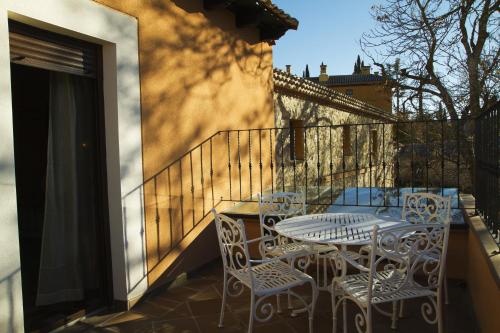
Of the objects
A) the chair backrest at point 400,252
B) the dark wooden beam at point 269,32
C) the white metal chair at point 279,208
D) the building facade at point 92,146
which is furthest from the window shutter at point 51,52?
the dark wooden beam at point 269,32

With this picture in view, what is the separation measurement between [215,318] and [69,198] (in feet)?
4.64

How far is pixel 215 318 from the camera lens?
126 inches

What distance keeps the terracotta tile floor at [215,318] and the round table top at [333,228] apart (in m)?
0.70

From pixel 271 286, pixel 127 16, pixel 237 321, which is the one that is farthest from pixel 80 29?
pixel 237 321

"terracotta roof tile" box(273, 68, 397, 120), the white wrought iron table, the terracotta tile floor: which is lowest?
the terracotta tile floor

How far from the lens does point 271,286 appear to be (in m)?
2.62

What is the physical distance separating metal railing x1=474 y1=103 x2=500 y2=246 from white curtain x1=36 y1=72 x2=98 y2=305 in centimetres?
277

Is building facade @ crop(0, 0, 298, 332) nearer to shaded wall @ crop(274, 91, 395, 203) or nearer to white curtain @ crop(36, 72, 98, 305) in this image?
white curtain @ crop(36, 72, 98, 305)

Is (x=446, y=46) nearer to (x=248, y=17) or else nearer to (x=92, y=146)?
(x=248, y=17)

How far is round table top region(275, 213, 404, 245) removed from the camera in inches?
103

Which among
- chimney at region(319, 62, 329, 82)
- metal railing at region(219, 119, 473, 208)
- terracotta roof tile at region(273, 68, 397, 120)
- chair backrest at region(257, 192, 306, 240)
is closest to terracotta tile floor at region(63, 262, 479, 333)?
chair backrest at region(257, 192, 306, 240)

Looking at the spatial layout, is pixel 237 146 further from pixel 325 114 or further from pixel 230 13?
pixel 325 114

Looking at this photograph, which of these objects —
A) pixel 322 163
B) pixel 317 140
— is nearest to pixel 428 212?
pixel 317 140

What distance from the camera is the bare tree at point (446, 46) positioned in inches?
336
